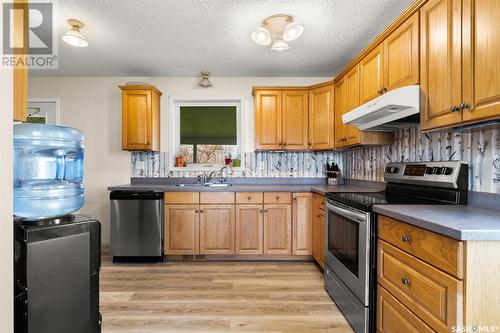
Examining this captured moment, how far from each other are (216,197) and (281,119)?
4.29ft

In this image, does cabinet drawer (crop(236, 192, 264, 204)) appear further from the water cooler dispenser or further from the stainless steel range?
the water cooler dispenser

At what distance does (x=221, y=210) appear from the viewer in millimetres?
3119

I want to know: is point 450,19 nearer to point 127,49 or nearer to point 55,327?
point 55,327

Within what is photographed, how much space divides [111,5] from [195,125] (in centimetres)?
185

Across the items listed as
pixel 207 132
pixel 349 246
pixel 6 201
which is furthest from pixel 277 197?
pixel 6 201

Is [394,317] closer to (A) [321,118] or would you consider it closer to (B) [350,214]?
(B) [350,214]

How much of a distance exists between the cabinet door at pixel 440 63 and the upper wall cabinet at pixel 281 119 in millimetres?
1769

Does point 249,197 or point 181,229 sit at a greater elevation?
point 249,197

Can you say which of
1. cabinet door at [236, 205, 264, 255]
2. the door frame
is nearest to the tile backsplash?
cabinet door at [236, 205, 264, 255]

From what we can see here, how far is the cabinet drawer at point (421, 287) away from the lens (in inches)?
41.4

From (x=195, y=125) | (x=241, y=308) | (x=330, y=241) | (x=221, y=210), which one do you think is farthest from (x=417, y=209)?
(x=195, y=125)

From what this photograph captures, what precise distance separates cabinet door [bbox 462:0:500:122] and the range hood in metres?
0.35

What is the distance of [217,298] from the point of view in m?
2.26

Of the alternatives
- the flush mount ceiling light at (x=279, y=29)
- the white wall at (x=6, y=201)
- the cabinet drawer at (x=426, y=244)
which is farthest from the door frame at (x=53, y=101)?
the cabinet drawer at (x=426, y=244)
